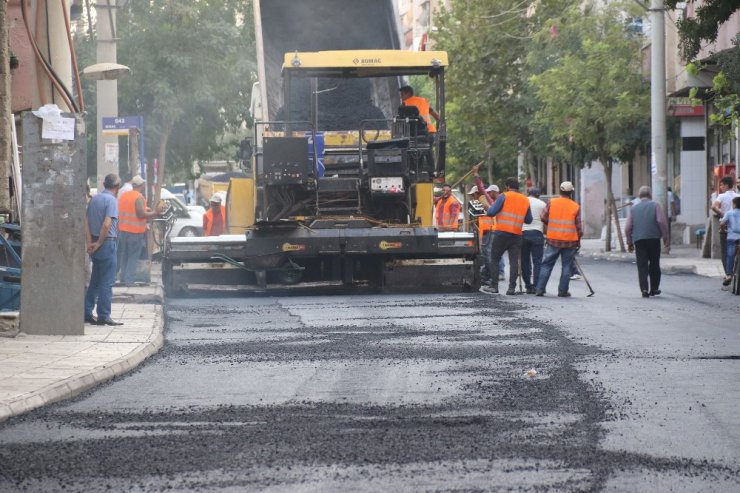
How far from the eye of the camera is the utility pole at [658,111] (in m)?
32.9

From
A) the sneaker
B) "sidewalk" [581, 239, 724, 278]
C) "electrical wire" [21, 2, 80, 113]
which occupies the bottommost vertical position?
"sidewalk" [581, 239, 724, 278]

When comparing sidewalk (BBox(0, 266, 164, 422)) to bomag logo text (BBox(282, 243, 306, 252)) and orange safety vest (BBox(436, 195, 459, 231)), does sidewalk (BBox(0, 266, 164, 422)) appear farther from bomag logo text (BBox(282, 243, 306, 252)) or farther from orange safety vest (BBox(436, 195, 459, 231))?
orange safety vest (BBox(436, 195, 459, 231))

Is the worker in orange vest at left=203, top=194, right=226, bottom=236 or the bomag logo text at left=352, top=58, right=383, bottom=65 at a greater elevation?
the bomag logo text at left=352, top=58, right=383, bottom=65

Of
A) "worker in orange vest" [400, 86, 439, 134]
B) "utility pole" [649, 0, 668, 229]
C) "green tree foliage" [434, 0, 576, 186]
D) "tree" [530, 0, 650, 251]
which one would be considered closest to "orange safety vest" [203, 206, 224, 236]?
"worker in orange vest" [400, 86, 439, 134]

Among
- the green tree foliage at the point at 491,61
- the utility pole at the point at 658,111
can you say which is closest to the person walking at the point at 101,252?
the utility pole at the point at 658,111

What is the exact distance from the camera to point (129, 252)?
2147 centimetres

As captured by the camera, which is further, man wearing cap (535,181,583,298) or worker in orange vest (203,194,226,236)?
worker in orange vest (203,194,226,236)

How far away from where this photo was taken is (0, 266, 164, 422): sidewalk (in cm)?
987

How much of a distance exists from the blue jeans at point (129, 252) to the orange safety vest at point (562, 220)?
576 cm

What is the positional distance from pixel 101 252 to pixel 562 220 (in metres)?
7.73

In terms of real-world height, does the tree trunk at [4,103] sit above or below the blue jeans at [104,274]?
above

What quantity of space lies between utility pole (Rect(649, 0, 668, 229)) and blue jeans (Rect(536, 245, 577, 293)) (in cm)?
1228

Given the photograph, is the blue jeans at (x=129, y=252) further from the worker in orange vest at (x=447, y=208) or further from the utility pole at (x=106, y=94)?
the worker in orange vest at (x=447, y=208)

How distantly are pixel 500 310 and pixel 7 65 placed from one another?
6651 millimetres
